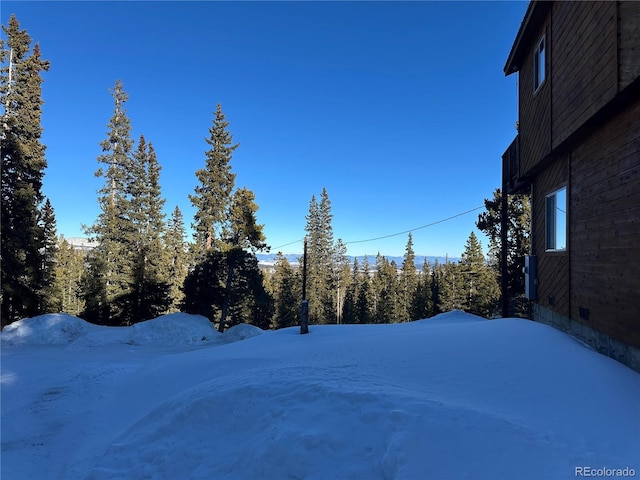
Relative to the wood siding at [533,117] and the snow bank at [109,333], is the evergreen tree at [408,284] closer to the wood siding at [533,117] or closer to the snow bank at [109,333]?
the snow bank at [109,333]

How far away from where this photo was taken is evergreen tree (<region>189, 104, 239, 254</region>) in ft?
75.8

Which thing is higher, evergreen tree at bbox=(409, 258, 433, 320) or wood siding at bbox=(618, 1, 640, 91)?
wood siding at bbox=(618, 1, 640, 91)

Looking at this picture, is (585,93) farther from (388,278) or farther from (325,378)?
(388,278)

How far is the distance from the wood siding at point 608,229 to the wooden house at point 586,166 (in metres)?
0.02

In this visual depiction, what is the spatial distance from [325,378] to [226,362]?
311 centimetres

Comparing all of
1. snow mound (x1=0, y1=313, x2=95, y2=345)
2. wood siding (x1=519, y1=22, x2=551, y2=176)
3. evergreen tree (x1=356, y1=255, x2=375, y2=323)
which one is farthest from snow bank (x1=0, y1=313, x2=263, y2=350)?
evergreen tree (x1=356, y1=255, x2=375, y2=323)

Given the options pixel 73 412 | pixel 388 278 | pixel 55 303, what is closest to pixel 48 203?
pixel 55 303

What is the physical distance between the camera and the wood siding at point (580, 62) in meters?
4.87

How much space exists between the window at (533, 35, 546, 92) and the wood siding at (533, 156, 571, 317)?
7.03 feet

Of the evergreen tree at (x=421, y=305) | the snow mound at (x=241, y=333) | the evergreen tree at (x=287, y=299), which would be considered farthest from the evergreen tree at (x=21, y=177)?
the evergreen tree at (x=421, y=305)

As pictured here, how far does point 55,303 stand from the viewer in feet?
66.2

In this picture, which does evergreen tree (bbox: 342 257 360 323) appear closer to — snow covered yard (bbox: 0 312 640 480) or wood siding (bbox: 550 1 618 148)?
snow covered yard (bbox: 0 312 640 480)

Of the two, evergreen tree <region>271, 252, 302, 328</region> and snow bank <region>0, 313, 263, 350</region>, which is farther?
evergreen tree <region>271, 252, 302, 328</region>

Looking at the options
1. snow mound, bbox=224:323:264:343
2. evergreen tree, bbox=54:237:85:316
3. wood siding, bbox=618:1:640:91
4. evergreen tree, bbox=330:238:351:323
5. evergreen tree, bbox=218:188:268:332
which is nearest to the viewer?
wood siding, bbox=618:1:640:91
